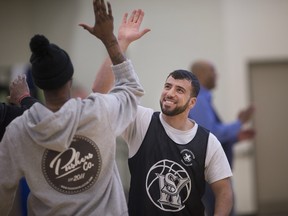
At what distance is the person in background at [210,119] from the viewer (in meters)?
3.89

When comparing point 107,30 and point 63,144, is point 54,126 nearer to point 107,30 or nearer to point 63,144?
point 63,144

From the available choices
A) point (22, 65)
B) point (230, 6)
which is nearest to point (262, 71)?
point (230, 6)

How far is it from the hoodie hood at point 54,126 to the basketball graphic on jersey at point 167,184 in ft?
2.07

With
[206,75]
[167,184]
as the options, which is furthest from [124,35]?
[206,75]

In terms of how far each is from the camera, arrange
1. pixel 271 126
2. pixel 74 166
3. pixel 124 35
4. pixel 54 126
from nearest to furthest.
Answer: pixel 54 126 → pixel 74 166 → pixel 124 35 → pixel 271 126

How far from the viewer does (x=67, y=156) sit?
2.17 metres

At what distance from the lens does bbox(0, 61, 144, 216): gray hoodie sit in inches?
83.3

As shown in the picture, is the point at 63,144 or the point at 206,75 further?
the point at 206,75

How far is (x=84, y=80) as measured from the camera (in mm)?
8039

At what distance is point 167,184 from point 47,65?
3.00 feet

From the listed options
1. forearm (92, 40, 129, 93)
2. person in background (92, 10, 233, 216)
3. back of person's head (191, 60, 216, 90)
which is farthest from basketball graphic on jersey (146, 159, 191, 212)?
back of person's head (191, 60, 216, 90)

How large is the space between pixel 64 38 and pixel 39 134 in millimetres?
6340

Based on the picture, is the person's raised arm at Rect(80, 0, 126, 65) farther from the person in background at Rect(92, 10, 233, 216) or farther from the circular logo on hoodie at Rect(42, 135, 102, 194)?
the circular logo on hoodie at Rect(42, 135, 102, 194)

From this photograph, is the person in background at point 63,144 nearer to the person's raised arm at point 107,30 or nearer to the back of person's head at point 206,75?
the person's raised arm at point 107,30
